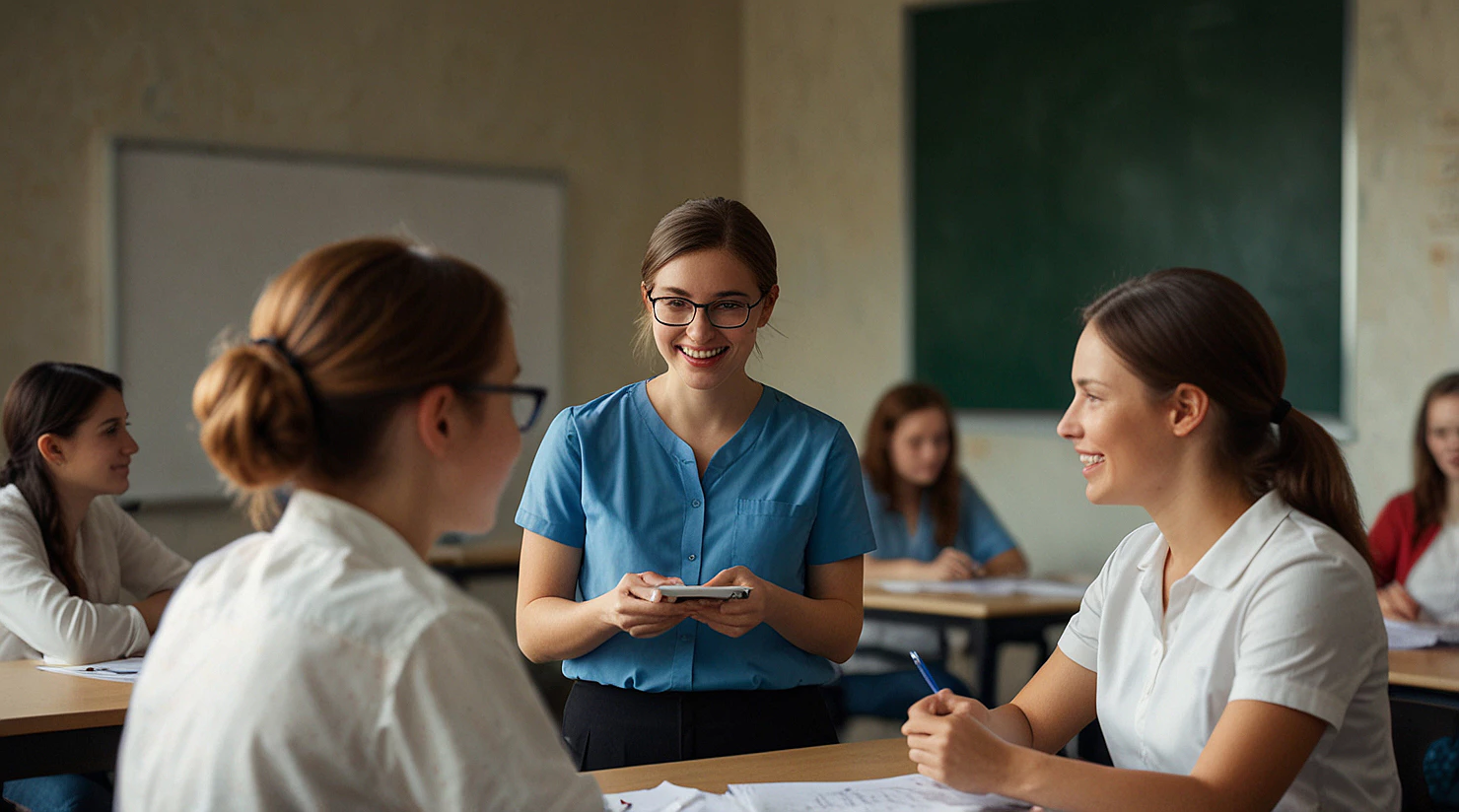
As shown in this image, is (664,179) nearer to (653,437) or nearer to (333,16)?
(333,16)

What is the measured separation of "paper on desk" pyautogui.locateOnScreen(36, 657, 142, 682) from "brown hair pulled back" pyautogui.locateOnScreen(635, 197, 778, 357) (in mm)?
1268

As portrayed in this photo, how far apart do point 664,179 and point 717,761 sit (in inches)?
183

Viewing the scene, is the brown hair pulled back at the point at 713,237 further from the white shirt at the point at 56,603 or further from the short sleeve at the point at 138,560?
the short sleeve at the point at 138,560

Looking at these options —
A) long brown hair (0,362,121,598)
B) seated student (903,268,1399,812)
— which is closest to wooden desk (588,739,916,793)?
seated student (903,268,1399,812)

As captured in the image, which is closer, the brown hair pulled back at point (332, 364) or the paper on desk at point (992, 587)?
the brown hair pulled back at point (332, 364)

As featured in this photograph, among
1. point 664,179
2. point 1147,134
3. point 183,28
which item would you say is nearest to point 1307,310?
point 1147,134

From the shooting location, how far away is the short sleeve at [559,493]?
2070 millimetres

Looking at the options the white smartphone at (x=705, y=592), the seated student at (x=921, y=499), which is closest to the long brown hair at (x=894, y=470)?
the seated student at (x=921, y=499)

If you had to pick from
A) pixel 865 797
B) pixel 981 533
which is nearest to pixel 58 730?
pixel 865 797

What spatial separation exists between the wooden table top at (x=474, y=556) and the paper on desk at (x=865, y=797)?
10.3ft

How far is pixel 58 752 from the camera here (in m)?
2.17

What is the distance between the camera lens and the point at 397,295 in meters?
1.21

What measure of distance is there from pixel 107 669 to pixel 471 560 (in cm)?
223

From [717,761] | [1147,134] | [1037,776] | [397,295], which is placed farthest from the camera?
[1147,134]
